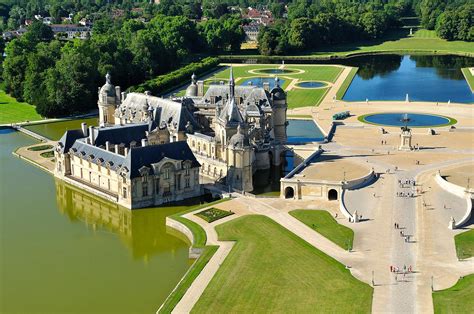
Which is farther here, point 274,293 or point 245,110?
point 245,110

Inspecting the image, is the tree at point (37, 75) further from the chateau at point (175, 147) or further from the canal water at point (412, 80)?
the canal water at point (412, 80)

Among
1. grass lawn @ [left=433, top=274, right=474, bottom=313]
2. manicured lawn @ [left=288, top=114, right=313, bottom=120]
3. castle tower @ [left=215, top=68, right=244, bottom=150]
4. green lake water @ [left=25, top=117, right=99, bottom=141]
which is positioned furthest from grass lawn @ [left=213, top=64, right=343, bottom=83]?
grass lawn @ [left=433, top=274, right=474, bottom=313]

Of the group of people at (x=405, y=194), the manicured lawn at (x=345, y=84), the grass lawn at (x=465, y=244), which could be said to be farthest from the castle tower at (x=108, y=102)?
the grass lawn at (x=465, y=244)

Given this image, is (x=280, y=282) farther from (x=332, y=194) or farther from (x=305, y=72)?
(x=305, y=72)

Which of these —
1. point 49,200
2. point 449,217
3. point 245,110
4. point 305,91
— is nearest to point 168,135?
point 245,110

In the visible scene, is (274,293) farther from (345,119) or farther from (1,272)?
(345,119)

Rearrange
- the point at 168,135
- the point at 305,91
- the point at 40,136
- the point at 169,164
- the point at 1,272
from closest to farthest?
1. the point at 1,272
2. the point at 169,164
3. the point at 168,135
4. the point at 40,136
5. the point at 305,91

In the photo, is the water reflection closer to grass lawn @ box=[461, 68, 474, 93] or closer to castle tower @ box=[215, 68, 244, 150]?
castle tower @ box=[215, 68, 244, 150]
